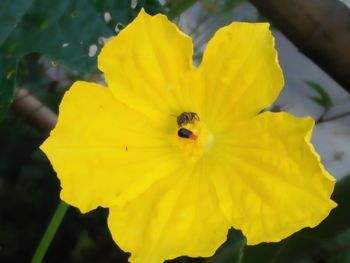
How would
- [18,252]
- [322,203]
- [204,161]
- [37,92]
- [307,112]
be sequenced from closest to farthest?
[322,203] < [204,161] < [18,252] < [37,92] < [307,112]

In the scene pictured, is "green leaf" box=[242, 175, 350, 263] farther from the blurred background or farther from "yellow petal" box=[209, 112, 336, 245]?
"yellow petal" box=[209, 112, 336, 245]

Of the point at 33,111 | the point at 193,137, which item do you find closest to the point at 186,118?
the point at 193,137

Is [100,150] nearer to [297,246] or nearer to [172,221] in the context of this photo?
[172,221]

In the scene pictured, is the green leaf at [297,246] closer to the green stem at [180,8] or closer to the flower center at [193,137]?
the flower center at [193,137]

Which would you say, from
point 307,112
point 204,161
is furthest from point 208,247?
point 307,112

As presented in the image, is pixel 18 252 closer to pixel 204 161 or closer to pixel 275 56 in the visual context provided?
pixel 204 161

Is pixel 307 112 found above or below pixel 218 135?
below
